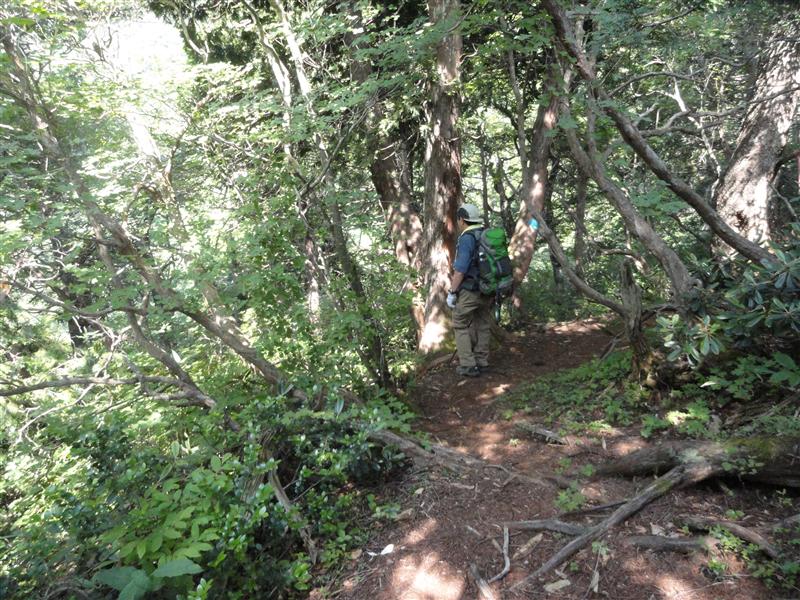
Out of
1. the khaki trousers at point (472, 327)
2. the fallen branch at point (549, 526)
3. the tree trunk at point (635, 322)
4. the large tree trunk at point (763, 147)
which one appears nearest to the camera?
the fallen branch at point (549, 526)

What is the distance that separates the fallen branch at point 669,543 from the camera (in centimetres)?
268

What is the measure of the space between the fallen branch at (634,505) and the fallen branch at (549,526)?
0.08 metres

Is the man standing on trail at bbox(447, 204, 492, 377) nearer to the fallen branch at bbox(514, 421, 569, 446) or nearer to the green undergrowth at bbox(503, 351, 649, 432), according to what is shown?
the green undergrowth at bbox(503, 351, 649, 432)

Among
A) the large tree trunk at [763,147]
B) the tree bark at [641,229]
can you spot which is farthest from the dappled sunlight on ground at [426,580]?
the large tree trunk at [763,147]

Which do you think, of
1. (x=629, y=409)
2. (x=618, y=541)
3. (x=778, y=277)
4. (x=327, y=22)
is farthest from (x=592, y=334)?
(x=327, y=22)

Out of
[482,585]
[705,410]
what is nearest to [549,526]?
[482,585]

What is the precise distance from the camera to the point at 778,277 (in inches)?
144

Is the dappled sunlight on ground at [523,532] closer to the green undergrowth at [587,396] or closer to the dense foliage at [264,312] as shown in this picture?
the green undergrowth at [587,396]

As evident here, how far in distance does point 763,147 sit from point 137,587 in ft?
24.5

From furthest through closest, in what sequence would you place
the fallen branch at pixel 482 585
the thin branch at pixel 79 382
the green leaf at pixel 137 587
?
1. the thin branch at pixel 79 382
2. the fallen branch at pixel 482 585
3. the green leaf at pixel 137 587

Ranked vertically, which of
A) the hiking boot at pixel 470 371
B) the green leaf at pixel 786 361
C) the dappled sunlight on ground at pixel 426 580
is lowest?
the dappled sunlight on ground at pixel 426 580

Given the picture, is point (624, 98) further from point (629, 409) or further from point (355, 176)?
point (629, 409)

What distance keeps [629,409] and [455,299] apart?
8.39 feet

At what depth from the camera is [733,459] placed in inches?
123
